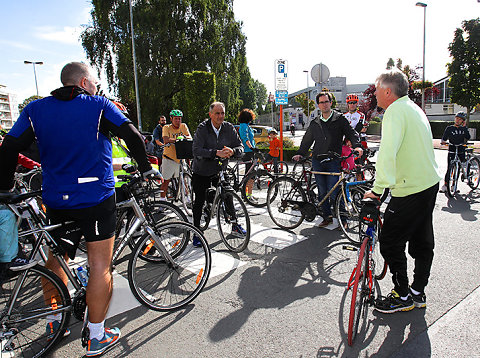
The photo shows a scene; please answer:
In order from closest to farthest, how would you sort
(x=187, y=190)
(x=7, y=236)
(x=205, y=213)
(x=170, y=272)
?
(x=7, y=236)
(x=170, y=272)
(x=205, y=213)
(x=187, y=190)

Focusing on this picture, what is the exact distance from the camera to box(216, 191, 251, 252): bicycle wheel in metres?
4.54

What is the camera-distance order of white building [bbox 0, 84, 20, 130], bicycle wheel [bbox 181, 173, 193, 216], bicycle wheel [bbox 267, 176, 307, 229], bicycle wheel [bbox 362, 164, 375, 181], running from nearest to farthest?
bicycle wheel [bbox 267, 176, 307, 229]
bicycle wheel [bbox 362, 164, 375, 181]
bicycle wheel [bbox 181, 173, 193, 216]
white building [bbox 0, 84, 20, 130]

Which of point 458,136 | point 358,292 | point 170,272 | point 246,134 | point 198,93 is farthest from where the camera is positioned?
point 198,93

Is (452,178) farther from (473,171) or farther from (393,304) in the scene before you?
(393,304)

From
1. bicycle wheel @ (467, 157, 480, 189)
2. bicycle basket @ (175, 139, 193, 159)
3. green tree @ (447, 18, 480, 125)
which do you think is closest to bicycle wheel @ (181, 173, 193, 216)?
bicycle basket @ (175, 139, 193, 159)

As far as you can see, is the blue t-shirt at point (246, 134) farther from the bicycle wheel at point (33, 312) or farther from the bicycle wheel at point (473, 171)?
the bicycle wheel at point (33, 312)

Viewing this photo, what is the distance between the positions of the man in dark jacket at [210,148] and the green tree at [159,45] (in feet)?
65.9

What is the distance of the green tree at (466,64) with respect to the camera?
24.0 m

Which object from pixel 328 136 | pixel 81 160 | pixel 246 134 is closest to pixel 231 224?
pixel 328 136

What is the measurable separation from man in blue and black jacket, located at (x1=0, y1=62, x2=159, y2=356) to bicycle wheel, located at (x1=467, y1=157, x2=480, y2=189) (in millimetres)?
7831

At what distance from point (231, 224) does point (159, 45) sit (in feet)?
70.7

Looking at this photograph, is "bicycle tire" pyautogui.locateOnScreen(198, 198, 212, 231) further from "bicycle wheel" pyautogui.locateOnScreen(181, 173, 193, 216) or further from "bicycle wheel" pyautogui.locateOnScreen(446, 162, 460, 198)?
"bicycle wheel" pyautogui.locateOnScreen(446, 162, 460, 198)

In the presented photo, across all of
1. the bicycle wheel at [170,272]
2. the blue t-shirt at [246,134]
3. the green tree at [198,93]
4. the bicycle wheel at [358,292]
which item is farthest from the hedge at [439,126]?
the bicycle wheel at [170,272]

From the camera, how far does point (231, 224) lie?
15.3ft
